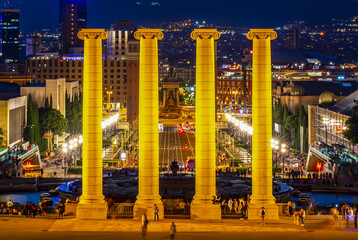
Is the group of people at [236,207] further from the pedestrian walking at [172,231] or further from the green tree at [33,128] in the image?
the green tree at [33,128]

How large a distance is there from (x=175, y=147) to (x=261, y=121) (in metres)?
94.3

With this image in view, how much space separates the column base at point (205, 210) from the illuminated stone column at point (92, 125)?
19.1 feet

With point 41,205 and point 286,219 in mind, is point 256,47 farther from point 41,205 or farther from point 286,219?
point 41,205

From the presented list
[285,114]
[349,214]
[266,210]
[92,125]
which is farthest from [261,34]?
[285,114]

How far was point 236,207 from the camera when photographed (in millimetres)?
55250

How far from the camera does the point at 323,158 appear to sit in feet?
336

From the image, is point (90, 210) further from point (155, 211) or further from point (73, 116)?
point (73, 116)

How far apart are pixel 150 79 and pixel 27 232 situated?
12029 millimetres

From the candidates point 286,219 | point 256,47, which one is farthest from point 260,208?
point 256,47

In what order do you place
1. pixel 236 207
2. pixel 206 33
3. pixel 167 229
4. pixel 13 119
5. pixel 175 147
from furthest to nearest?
1. pixel 175 147
2. pixel 13 119
3. pixel 236 207
4. pixel 206 33
5. pixel 167 229

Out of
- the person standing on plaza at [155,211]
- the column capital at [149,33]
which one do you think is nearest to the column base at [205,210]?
the person standing on plaza at [155,211]

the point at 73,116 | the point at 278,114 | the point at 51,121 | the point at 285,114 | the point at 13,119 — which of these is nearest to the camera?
the point at 13,119

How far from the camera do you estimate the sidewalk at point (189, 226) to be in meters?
48.0

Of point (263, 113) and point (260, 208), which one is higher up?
point (263, 113)
